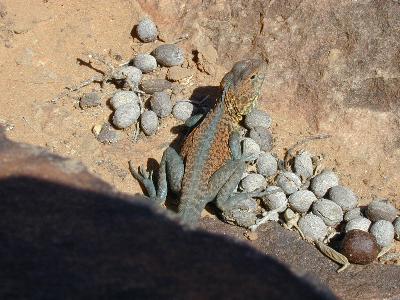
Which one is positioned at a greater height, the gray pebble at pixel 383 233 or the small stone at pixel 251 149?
the small stone at pixel 251 149

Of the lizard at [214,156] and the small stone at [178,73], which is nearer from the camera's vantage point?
the lizard at [214,156]

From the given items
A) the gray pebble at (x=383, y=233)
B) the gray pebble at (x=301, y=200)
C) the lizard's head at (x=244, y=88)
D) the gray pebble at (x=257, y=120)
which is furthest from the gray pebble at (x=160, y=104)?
the gray pebble at (x=383, y=233)

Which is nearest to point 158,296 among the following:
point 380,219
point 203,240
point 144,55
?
point 203,240

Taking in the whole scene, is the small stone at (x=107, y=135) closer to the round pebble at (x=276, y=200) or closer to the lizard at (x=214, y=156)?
the lizard at (x=214, y=156)

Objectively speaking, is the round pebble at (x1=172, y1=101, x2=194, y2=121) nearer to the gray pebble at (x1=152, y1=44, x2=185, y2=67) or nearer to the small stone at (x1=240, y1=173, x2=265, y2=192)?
the gray pebble at (x1=152, y1=44, x2=185, y2=67)

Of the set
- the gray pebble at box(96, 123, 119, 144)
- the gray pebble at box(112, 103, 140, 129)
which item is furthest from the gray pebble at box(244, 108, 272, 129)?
the gray pebble at box(96, 123, 119, 144)

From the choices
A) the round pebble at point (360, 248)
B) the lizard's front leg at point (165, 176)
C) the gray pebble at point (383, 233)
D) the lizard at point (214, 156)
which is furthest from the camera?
the lizard's front leg at point (165, 176)
